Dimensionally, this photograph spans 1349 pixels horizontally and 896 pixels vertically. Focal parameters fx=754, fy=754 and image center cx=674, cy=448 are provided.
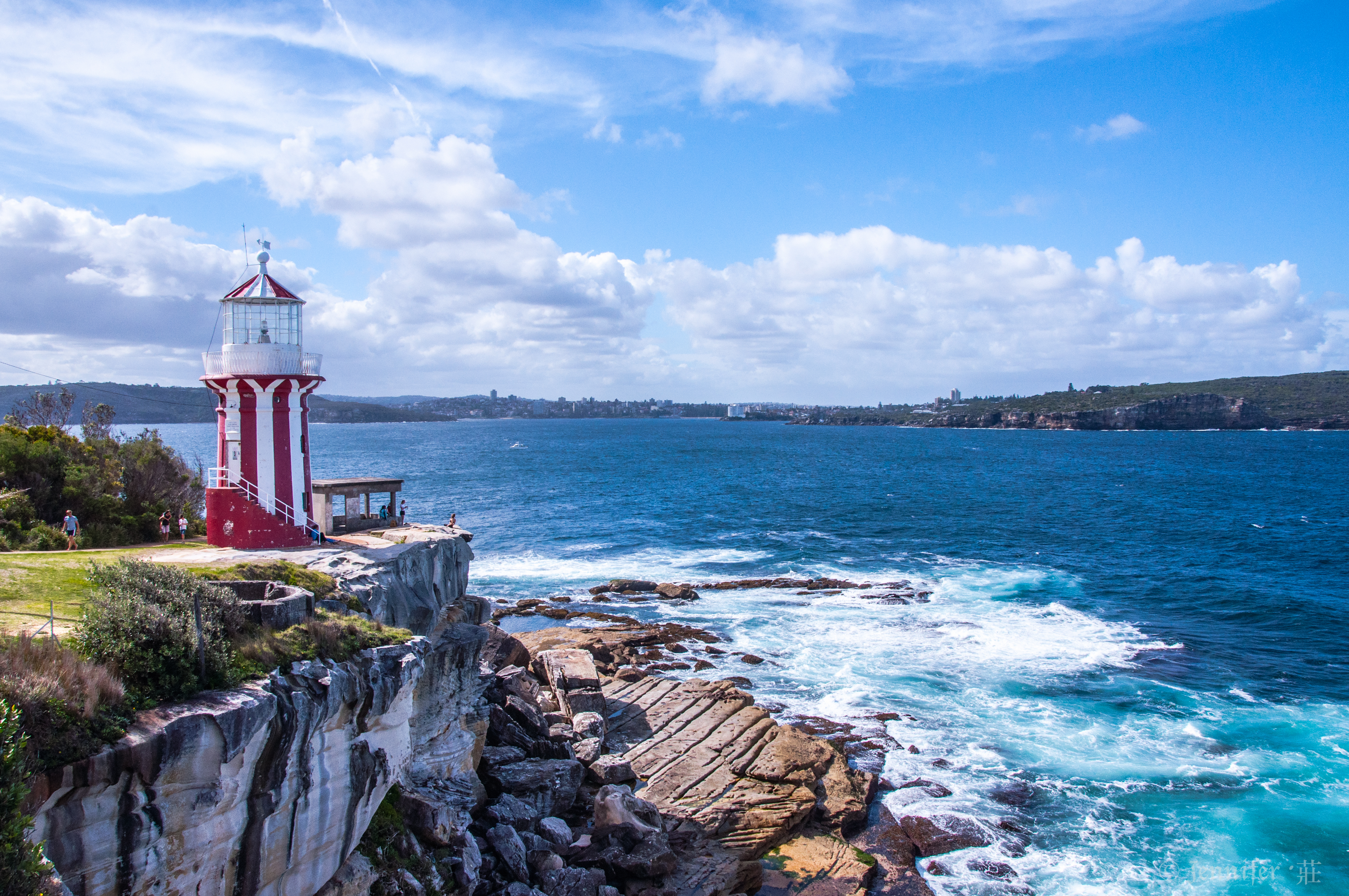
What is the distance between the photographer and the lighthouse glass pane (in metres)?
18.1

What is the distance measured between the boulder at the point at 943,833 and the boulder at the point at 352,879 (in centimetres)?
1220

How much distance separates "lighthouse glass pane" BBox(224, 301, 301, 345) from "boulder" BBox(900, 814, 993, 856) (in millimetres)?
19061

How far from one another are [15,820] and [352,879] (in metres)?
5.55

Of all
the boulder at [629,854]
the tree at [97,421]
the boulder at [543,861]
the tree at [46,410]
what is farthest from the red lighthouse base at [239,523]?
the tree at [46,410]

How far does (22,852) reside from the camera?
21.5 feet

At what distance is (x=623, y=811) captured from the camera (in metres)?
15.6

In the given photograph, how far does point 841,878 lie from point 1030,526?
47709mm

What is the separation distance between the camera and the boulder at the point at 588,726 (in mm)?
19672

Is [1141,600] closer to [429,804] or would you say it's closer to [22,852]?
[429,804]


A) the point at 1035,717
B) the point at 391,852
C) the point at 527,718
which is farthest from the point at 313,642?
the point at 1035,717

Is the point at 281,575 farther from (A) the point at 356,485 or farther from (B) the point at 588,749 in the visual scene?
(B) the point at 588,749

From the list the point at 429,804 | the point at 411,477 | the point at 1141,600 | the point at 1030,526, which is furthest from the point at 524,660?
the point at 411,477

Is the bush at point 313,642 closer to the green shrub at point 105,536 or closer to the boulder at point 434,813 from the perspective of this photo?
the boulder at point 434,813

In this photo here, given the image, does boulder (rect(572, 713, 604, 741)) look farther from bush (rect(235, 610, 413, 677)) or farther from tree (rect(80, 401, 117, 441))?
tree (rect(80, 401, 117, 441))
